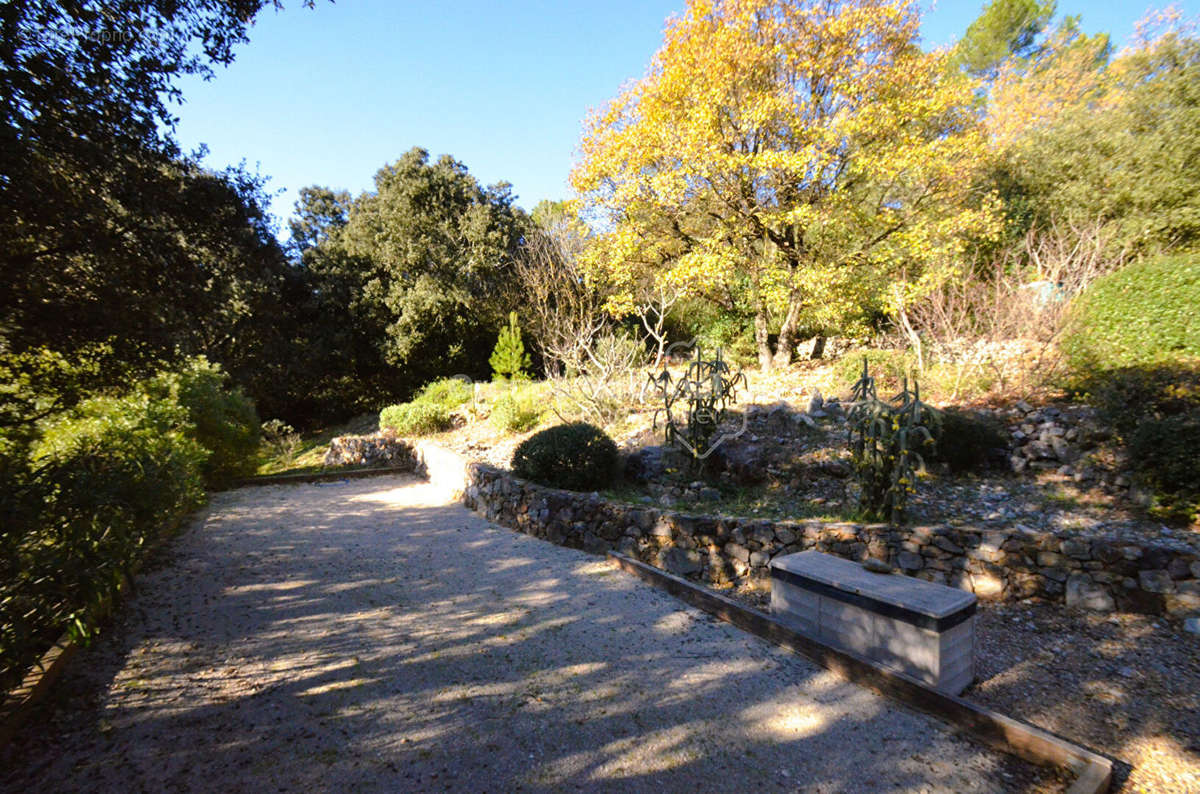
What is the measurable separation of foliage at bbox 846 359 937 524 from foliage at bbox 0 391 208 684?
499 cm

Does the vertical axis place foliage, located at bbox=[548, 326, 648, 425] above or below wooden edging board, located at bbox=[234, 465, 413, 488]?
above

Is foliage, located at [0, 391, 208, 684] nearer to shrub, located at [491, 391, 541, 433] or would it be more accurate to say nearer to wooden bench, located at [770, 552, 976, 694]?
wooden bench, located at [770, 552, 976, 694]

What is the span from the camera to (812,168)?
28.7 ft

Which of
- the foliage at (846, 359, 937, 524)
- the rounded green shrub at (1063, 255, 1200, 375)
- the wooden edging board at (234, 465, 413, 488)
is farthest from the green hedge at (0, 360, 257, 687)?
the rounded green shrub at (1063, 255, 1200, 375)

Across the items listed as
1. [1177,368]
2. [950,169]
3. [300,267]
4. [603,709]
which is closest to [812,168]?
[950,169]

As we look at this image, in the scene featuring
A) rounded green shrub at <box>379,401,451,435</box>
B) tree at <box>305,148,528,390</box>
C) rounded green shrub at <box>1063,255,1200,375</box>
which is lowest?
rounded green shrub at <box>379,401,451,435</box>

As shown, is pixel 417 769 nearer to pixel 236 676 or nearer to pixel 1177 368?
pixel 236 676

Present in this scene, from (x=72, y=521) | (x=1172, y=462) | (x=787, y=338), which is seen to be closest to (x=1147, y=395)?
(x=1172, y=462)

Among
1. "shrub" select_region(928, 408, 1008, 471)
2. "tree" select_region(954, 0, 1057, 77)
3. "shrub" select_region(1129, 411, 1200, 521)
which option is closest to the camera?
"shrub" select_region(1129, 411, 1200, 521)

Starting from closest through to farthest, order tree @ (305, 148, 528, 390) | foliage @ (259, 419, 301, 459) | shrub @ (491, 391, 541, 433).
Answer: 1. shrub @ (491, 391, 541, 433)
2. foliage @ (259, 419, 301, 459)
3. tree @ (305, 148, 528, 390)

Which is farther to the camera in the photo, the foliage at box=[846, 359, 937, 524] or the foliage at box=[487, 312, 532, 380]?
the foliage at box=[487, 312, 532, 380]

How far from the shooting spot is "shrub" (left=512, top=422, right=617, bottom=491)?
5.89m

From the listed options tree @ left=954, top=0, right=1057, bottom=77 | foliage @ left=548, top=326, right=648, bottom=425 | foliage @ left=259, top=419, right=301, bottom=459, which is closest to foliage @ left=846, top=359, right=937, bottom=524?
foliage @ left=548, top=326, right=648, bottom=425

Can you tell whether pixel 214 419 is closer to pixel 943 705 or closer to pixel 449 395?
pixel 449 395
